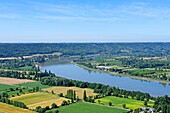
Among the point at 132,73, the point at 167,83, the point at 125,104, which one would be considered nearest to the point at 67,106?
→ the point at 125,104

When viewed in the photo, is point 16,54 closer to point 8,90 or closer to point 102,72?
point 102,72

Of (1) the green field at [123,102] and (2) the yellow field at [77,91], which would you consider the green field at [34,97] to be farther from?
(1) the green field at [123,102]

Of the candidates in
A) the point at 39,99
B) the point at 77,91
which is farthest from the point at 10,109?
the point at 77,91

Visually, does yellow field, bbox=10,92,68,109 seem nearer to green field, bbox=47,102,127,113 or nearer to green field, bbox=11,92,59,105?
green field, bbox=11,92,59,105

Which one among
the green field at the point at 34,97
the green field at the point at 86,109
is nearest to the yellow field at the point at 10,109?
the green field at the point at 34,97

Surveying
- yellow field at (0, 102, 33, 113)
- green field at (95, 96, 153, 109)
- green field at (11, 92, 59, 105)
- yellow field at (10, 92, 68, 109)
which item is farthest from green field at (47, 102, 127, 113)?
green field at (11, 92, 59, 105)

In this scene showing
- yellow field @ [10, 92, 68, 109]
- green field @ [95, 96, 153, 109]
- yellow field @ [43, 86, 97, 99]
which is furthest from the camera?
yellow field @ [43, 86, 97, 99]

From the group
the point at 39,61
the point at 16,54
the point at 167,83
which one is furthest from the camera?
the point at 16,54

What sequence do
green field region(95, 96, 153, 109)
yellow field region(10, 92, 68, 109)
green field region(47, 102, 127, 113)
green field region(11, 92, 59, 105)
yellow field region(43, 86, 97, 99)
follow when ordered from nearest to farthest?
green field region(47, 102, 127, 113) → green field region(95, 96, 153, 109) → yellow field region(10, 92, 68, 109) → green field region(11, 92, 59, 105) → yellow field region(43, 86, 97, 99)
